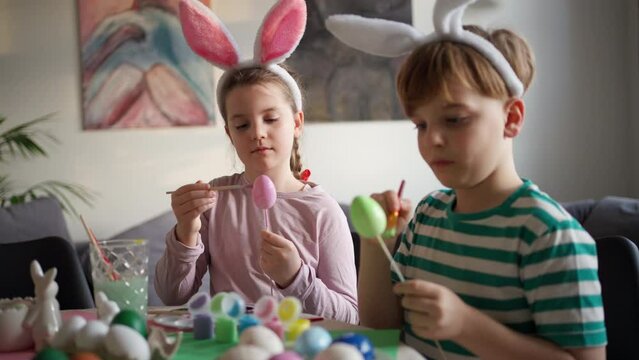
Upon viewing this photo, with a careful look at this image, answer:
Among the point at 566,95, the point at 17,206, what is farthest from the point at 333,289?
the point at 566,95

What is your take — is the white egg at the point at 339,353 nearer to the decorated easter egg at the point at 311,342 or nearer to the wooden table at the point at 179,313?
the decorated easter egg at the point at 311,342

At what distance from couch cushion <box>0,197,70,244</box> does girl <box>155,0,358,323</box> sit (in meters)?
1.50

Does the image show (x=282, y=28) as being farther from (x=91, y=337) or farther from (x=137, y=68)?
(x=137, y=68)

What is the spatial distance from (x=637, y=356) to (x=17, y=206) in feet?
8.38

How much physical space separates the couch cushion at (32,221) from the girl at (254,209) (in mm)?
1496

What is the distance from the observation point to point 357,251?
8.82 ft

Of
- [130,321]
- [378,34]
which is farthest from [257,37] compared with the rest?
[130,321]

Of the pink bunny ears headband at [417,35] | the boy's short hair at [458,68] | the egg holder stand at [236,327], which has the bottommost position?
the egg holder stand at [236,327]

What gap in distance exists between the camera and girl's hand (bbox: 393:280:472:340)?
104 centimetres

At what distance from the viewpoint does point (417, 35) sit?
1257 millimetres

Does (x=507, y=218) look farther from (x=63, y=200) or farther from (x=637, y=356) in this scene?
(x=63, y=200)

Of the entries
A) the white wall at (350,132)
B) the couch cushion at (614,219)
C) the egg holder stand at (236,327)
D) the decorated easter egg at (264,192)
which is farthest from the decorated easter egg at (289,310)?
the white wall at (350,132)

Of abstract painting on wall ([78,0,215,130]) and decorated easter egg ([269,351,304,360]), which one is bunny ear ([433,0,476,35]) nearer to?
decorated easter egg ([269,351,304,360])

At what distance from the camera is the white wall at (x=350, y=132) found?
11.7ft
